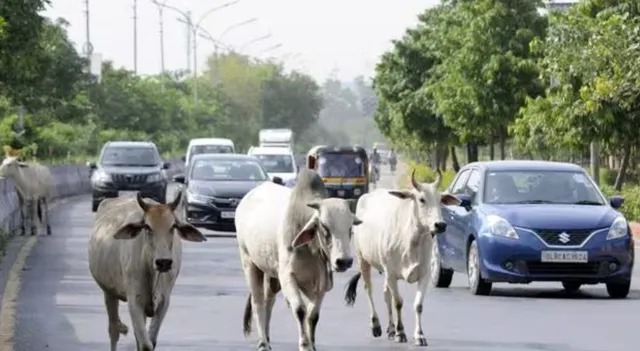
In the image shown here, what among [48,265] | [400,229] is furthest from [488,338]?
[48,265]

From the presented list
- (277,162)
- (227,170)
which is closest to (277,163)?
(277,162)

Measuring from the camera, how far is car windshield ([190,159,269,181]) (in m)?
36.9

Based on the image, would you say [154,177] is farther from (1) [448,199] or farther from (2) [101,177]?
(1) [448,199]

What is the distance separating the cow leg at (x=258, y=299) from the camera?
15.4 m

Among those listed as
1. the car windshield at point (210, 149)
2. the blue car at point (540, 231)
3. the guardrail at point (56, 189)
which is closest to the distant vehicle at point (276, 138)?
the guardrail at point (56, 189)

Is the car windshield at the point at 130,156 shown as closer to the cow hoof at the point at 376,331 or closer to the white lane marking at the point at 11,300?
the white lane marking at the point at 11,300

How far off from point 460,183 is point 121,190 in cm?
2216

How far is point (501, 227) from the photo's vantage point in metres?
21.3

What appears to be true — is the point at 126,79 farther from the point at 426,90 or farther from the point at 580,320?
the point at 580,320

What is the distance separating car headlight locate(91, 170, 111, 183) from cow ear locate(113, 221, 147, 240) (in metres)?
31.7

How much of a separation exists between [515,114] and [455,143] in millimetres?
15244

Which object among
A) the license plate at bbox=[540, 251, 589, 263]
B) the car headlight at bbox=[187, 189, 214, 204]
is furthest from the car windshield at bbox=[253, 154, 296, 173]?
the license plate at bbox=[540, 251, 589, 263]

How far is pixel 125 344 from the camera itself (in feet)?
52.8

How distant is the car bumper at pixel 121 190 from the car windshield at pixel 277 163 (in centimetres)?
998
